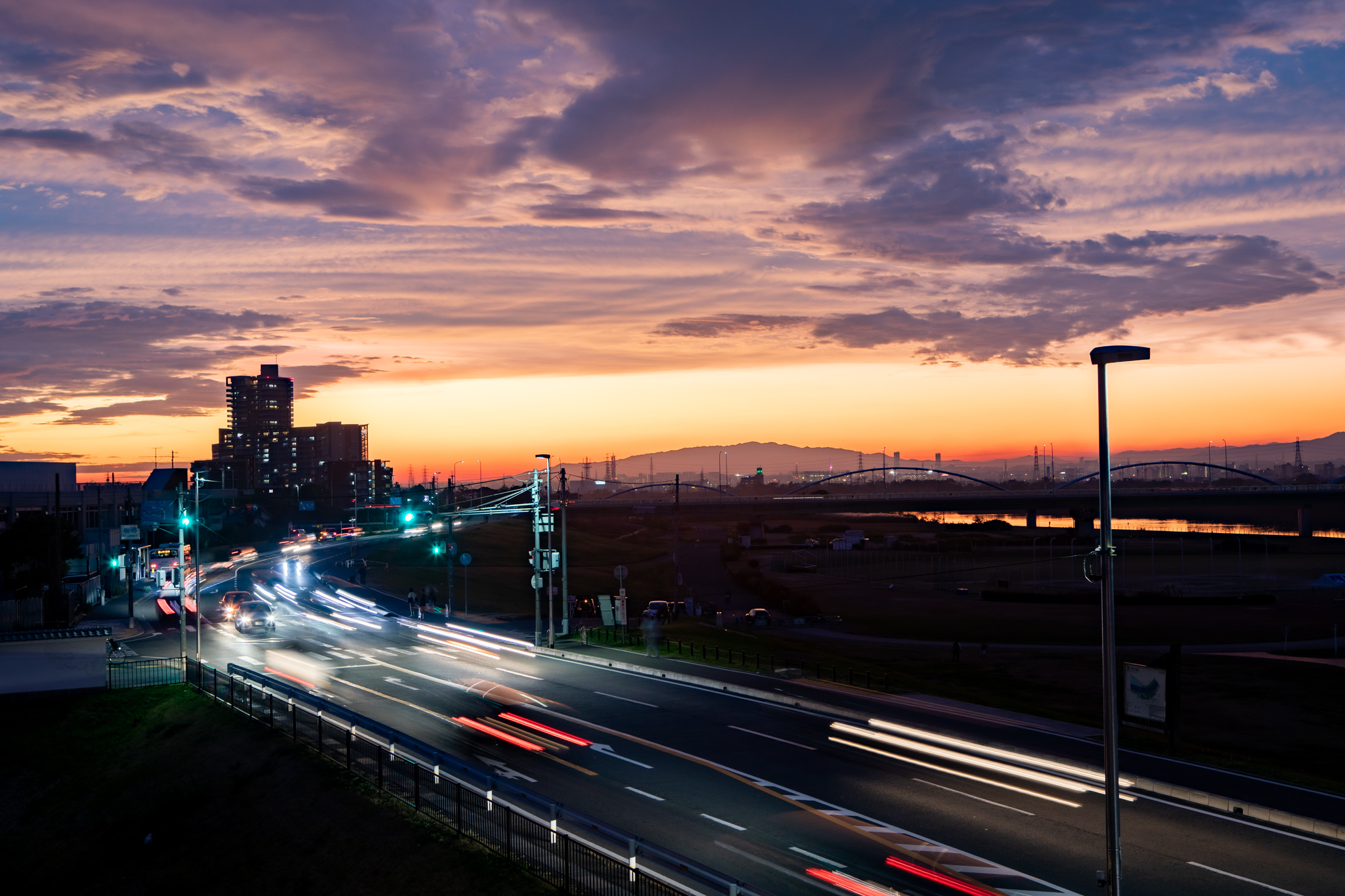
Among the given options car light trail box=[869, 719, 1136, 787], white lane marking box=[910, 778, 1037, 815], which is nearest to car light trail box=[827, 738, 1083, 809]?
white lane marking box=[910, 778, 1037, 815]

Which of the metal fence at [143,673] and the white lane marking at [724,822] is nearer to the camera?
the white lane marking at [724,822]

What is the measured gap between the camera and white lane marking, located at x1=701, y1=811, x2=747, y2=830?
18.7 meters

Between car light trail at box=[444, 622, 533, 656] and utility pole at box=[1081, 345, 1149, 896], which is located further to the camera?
car light trail at box=[444, 622, 533, 656]

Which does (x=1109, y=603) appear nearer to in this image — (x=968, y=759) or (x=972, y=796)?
(x=972, y=796)

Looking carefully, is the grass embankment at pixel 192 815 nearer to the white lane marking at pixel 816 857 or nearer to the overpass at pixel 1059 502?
the white lane marking at pixel 816 857

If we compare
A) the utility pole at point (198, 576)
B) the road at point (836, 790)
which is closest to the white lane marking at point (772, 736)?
the road at point (836, 790)

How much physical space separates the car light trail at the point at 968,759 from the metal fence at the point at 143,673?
88.4 ft

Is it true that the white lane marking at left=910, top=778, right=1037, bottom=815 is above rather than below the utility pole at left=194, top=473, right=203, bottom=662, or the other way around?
below

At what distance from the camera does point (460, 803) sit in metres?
18.5

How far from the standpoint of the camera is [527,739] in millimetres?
26234

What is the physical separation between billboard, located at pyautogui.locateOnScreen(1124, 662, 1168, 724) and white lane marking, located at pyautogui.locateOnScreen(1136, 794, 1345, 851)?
432 cm

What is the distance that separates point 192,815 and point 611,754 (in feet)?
36.1

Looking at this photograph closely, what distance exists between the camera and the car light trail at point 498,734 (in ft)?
83.1

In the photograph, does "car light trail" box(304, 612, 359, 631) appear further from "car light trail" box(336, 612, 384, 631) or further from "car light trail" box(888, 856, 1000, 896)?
"car light trail" box(888, 856, 1000, 896)
